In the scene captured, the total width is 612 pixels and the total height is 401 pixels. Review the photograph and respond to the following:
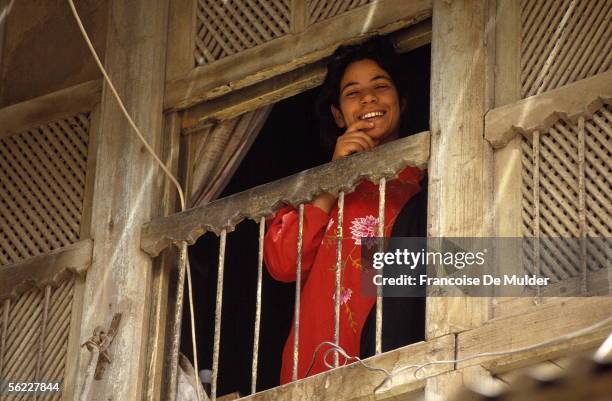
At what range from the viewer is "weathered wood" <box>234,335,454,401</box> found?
8445 millimetres

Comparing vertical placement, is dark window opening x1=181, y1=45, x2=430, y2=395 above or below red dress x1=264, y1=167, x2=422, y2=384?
above

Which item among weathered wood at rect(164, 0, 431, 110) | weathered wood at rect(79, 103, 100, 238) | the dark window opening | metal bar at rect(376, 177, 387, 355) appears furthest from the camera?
the dark window opening

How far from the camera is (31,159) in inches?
409

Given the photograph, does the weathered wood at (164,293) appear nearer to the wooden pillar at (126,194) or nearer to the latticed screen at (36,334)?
the wooden pillar at (126,194)

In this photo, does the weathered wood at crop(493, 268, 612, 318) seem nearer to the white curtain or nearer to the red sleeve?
the red sleeve

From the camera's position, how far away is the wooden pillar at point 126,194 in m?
9.51

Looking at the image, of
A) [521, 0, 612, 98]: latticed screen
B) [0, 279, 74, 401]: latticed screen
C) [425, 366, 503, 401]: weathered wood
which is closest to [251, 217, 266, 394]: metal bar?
[425, 366, 503, 401]: weathered wood

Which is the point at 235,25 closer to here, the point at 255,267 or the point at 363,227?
the point at 363,227

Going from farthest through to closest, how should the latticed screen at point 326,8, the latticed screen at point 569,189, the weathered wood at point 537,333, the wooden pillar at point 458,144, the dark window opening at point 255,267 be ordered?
the dark window opening at point 255,267
the latticed screen at point 326,8
the wooden pillar at point 458,144
the latticed screen at point 569,189
the weathered wood at point 537,333

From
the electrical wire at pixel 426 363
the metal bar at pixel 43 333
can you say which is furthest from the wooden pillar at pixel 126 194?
the electrical wire at pixel 426 363

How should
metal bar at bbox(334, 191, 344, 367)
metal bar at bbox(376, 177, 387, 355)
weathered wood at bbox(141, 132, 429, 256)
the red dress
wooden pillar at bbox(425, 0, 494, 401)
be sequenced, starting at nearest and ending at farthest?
wooden pillar at bbox(425, 0, 494, 401) < metal bar at bbox(376, 177, 387, 355) < metal bar at bbox(334, 191, 344, 367) < weathered wood at bbox(141, 132, 429, 256) < the red dress

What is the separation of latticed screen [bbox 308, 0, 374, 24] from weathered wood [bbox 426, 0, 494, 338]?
531 millimetres

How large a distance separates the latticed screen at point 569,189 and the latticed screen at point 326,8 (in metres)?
1.33

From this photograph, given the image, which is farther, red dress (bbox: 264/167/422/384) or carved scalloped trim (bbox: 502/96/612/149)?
red dress (bbox: 264/167/422/384)
